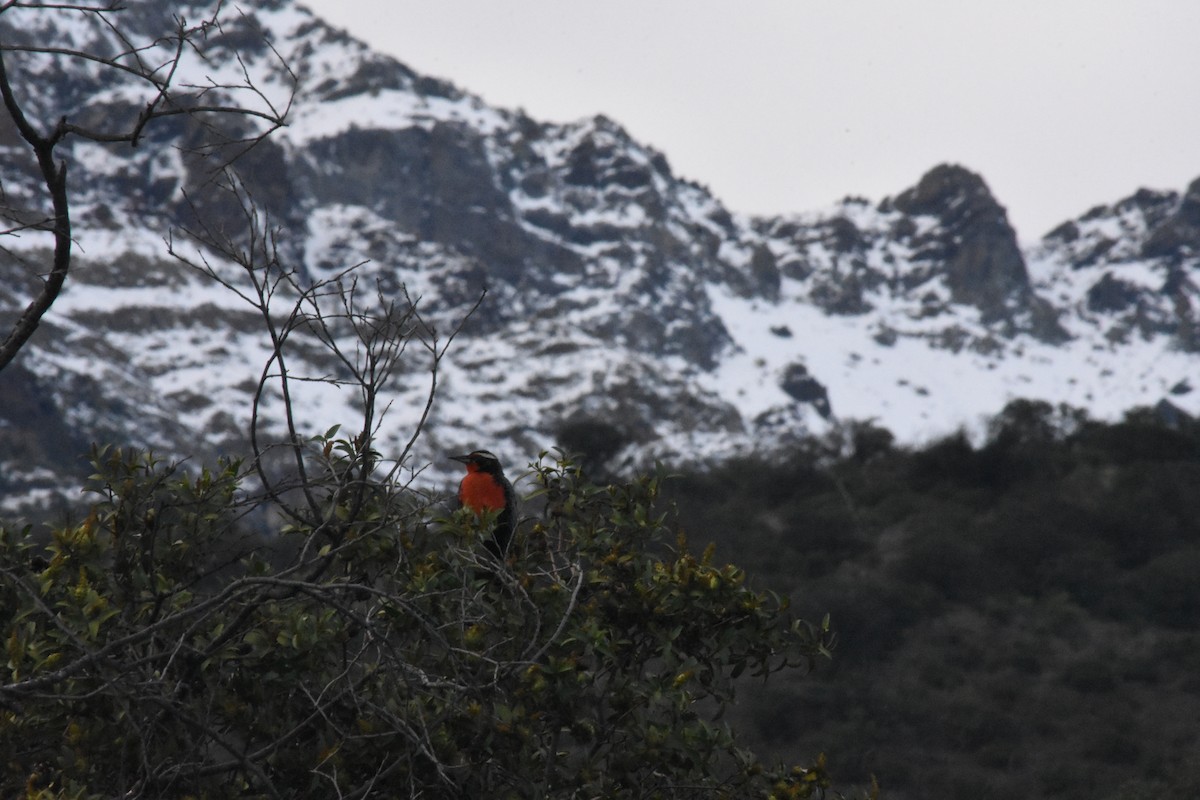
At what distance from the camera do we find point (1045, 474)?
31.3 metres

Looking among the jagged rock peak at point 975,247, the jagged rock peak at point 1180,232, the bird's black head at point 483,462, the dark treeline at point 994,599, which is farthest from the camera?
the jagged rock peak at point 975,247

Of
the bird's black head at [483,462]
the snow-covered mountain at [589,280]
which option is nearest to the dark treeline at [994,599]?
the bird's black head at [483,462]

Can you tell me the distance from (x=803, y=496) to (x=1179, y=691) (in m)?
15.1

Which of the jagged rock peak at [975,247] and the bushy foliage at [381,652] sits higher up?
the jagged rock peak at [975,247]

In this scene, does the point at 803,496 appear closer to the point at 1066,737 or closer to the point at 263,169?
the point at 1066,737

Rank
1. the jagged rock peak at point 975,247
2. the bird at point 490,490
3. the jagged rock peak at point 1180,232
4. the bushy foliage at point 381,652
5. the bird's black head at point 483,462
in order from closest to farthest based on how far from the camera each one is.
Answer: the bushy foliage at point 381,652 < the bird at point 490,490 < the bird's black head at point 483,462 < the jagged rock peak at point 1180,232 < the jagged rock peak at point 975,247

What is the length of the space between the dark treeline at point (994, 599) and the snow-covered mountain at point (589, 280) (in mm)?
Result: 61562

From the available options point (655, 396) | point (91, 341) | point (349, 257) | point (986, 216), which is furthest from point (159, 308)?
Answer: point (986, 216)

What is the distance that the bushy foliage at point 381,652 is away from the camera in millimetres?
3578

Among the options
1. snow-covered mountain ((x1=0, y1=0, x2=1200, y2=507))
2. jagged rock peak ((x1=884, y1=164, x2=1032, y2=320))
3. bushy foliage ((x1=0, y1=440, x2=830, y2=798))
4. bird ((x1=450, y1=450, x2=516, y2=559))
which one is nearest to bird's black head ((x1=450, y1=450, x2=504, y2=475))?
bird ((x1=450, y1=450, x2=516, y2=559))

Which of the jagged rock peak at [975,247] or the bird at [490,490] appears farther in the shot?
the jagged rock peak at [975,247]

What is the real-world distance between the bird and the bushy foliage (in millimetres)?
1219

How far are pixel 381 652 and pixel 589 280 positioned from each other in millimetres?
151335

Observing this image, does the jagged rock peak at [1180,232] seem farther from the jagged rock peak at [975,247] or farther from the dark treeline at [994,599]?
the dark treeline at [994,599]
